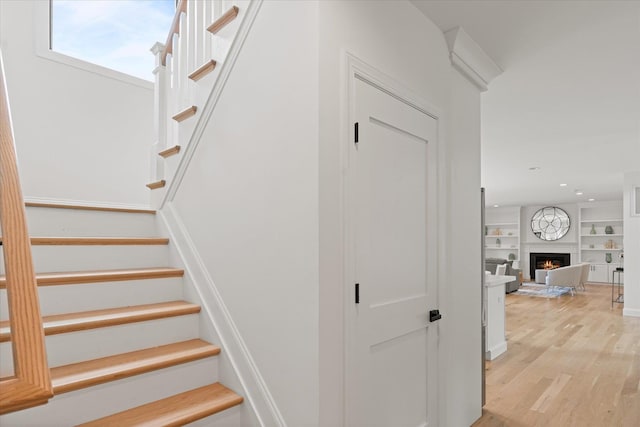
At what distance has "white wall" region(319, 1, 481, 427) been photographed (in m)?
1.60

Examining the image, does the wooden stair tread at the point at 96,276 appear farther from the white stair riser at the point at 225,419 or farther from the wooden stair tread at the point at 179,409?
the white stair riser at the point at 225,419

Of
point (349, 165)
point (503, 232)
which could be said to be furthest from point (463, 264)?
point (503, 232)

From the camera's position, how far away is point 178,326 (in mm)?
2107

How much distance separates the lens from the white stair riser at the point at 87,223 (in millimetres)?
2330

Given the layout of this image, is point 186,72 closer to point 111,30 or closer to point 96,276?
point 96,276

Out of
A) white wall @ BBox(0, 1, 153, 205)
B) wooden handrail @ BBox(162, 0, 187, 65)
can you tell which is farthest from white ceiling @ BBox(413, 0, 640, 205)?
white wall @ BBox(0, 1, 153, 205)

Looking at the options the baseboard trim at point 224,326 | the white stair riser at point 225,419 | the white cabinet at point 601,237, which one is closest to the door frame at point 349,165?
the baseboard trim at point 224,326

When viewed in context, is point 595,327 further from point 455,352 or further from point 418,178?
point 418,178

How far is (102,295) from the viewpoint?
6.75 feet

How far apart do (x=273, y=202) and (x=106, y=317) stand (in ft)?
3.21

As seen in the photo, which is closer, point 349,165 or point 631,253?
point 349,165

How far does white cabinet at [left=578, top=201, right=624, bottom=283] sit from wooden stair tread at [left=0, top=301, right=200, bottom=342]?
43.8 ft

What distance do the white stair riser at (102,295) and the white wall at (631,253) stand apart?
755 centimetres

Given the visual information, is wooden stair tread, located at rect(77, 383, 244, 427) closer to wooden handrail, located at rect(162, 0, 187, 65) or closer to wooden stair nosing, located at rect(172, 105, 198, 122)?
wooden stair nosing, located at rect(172, 105, 198, 122)
